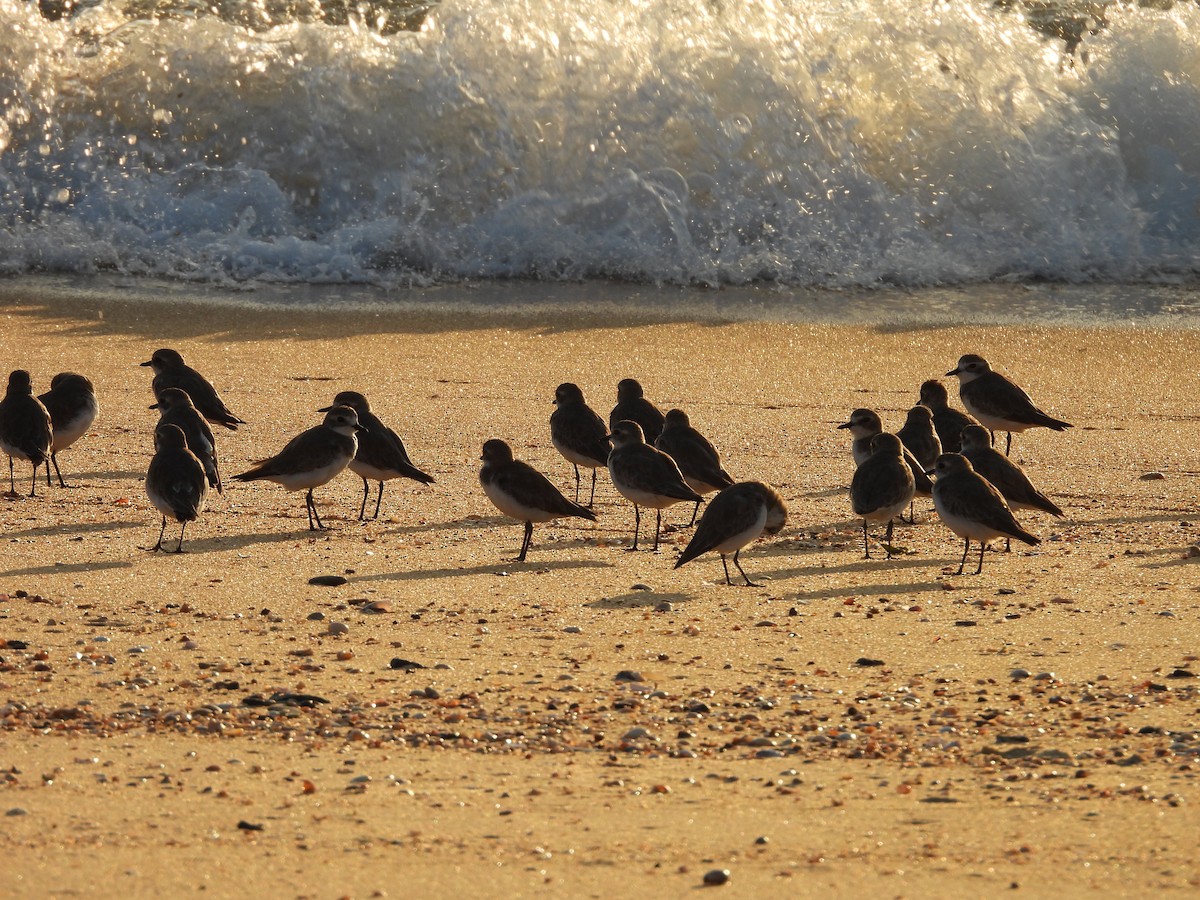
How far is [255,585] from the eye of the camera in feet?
22.9

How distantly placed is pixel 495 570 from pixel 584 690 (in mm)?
1985

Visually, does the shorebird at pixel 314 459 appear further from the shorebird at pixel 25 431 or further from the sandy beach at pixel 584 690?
the shorebird at pixel 25 431

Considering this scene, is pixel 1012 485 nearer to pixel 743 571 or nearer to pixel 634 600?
pixel 743 571

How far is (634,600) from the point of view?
22.7ft

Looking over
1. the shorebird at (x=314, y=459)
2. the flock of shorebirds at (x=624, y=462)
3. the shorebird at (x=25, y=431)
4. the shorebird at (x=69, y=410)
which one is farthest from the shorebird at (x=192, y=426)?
the shorebird at (x=25, y=431)

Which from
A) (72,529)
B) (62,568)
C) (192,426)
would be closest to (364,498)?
(192,426)

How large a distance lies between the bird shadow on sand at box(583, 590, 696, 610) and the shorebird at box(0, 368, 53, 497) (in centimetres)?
361

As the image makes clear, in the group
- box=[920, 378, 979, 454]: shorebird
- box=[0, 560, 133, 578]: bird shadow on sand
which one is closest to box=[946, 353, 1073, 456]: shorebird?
box=[920, 378, 979, 454]: shorebird

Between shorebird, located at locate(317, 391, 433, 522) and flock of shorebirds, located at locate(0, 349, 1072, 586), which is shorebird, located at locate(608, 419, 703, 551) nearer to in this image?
flock of shorebirds, located at locate(0, 349, 1072, 586)

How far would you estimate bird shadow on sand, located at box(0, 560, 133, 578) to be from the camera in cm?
706

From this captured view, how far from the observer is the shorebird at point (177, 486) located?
7648mm

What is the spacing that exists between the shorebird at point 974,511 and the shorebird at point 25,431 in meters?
4.63

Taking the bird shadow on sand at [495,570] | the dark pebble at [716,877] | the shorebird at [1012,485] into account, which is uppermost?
the shorebird at [1012,485]

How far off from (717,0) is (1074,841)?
15.3 metres
